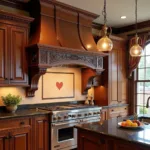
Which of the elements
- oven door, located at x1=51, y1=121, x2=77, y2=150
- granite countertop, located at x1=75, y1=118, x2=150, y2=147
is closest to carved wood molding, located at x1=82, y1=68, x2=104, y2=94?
oven door, located at x1=51, y1=121, x2=77, y2=150

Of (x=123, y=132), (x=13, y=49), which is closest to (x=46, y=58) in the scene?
(x=13, y=49)

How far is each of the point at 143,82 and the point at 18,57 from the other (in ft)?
11.3

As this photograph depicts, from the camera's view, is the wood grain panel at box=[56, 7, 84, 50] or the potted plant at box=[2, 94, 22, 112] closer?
the potted plant at box=[2, 94, 22, 112]

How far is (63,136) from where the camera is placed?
157 inches

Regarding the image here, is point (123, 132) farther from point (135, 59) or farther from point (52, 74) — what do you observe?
point (135, 59)

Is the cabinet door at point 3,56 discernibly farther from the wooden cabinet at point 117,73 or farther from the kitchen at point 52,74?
the wooden cabinet at point 117,73

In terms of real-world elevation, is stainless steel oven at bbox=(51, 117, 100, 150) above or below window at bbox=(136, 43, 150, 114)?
below

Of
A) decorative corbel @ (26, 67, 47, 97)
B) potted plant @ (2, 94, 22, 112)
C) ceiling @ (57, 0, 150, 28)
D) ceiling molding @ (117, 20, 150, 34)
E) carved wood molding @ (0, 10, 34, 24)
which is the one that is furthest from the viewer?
ceiling molding @ (117, 20, 150, 34)

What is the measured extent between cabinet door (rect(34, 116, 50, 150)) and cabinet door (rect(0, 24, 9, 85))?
890 millimetres

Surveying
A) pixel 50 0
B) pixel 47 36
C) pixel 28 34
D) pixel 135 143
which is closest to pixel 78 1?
pixel 50 0

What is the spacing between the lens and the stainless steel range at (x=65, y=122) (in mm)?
3754

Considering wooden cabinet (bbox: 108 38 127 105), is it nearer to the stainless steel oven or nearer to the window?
the window

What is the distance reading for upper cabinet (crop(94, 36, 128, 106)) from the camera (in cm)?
500

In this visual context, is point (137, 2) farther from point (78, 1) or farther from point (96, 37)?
point (96, 37)
